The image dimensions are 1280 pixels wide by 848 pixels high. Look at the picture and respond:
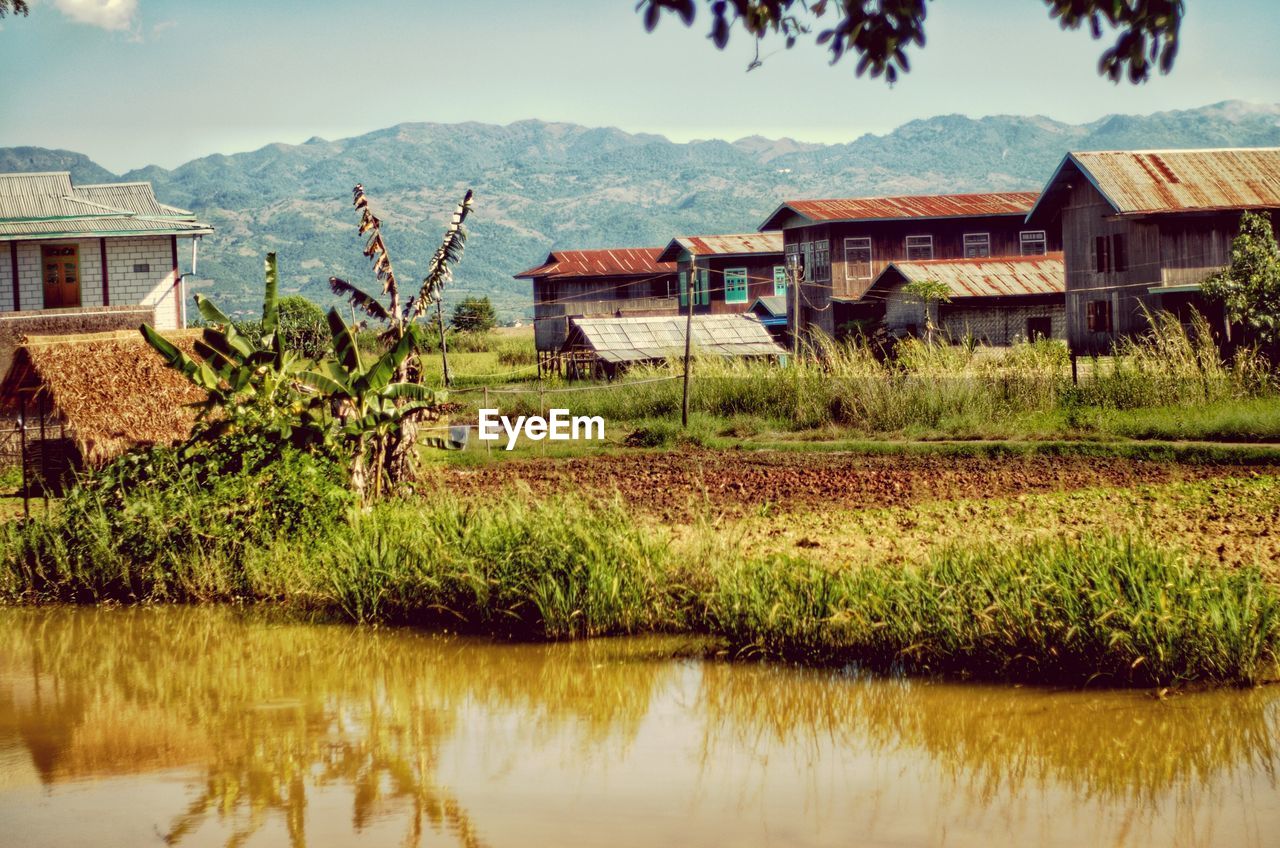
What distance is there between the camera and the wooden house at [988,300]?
35.3m

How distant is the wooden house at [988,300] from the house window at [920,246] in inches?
214

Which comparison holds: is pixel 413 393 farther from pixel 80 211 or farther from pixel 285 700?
pixel 80 211

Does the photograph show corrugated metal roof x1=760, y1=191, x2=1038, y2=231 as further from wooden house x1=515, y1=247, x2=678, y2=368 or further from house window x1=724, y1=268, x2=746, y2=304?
wooden house x1=515, y1=247, x2=678, y2=368

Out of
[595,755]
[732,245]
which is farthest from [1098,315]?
[595,755]

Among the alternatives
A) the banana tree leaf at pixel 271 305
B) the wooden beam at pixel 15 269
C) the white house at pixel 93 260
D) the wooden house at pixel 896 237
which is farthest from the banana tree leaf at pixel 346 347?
the wooden house at pixel 896 237

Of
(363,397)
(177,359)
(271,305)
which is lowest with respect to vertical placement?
(363,397)

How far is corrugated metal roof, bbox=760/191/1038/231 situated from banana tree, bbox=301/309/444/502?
30168mm

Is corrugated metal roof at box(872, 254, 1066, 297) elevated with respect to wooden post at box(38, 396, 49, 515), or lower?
elevated

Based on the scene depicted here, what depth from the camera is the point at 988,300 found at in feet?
117

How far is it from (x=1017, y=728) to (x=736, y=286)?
46.2m

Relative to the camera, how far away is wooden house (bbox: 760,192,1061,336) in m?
42.2

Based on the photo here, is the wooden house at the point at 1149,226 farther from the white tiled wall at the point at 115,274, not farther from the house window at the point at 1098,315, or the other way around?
the white tiled wall at the point at 115,274

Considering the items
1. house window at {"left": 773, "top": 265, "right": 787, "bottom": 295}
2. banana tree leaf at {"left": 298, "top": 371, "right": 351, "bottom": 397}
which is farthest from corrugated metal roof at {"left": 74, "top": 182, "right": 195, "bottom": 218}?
house window at {"left": 773, "top": 265, "right": 787, "bottom": 295}

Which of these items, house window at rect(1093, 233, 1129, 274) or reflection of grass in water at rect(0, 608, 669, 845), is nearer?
reflection of grass in water at rect(0, 608, 669, 845)
